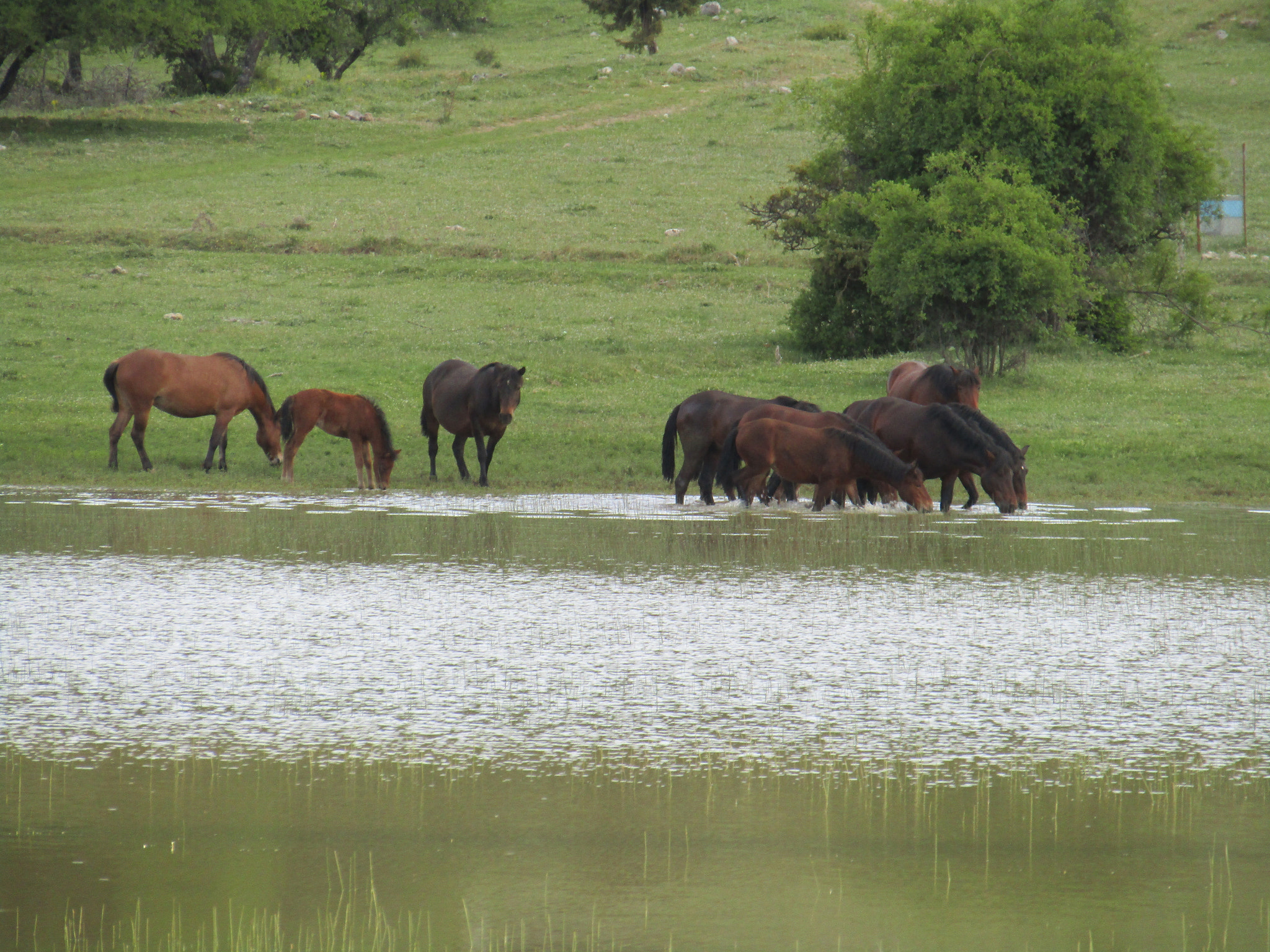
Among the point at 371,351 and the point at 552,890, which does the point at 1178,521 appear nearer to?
the point at 552,890

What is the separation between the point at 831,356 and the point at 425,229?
Result: 53.5ft

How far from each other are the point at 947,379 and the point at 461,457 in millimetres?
6635

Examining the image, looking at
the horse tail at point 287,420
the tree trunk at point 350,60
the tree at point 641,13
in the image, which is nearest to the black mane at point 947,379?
the horse tail at point 287,420

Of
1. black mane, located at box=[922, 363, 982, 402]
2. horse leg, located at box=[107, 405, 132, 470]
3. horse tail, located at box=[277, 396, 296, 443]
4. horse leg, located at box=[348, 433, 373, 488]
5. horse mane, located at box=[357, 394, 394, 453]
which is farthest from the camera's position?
horse leg, located at box=[107, 405, 132, 470]

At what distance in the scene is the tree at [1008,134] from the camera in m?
29.0

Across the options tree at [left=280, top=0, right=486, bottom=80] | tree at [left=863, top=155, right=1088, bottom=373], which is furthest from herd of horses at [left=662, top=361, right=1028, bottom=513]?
tree at [left=280, top=0, right=486, bottom=80]

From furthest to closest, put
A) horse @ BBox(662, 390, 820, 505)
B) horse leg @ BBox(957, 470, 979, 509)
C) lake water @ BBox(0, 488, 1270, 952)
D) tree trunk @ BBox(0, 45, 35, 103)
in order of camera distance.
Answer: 1. tree trunk @ BBox(0, 45, 35, 103)
2. horse @ BBox(662, 390, 820, 505)
3. horse leg @ BBox(957, 470, 979, 509)
4. lake water @ BBox(0, 488, 1270, 952)

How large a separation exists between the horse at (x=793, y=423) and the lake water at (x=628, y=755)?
164 inches

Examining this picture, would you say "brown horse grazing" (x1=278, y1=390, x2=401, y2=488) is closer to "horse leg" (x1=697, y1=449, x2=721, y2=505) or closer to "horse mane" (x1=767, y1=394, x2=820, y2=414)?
"horse leg" (x1=697, y1=449, x2=721, y2=505)

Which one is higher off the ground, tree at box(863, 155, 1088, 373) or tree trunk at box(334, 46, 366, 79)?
tree trunk at box(334, 46, 366, 79)

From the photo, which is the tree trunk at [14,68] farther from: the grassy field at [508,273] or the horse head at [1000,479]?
the horse head at [1000,479]

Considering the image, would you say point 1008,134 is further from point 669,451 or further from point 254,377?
point 254,377

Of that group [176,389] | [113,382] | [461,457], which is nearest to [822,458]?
[461,457]

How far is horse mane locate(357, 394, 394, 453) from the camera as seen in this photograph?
18.5 meters
